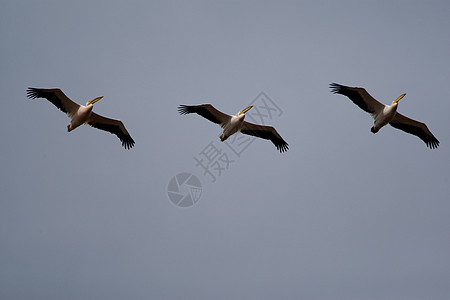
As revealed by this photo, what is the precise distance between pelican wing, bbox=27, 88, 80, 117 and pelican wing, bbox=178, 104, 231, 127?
4.77m

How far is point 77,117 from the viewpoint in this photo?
31.1m

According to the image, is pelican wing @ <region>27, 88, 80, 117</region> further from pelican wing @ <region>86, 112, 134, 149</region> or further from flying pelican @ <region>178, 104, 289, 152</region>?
flying pelican @ <region>178, 104, 289, 152</region>

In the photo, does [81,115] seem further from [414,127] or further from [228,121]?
[414,127]

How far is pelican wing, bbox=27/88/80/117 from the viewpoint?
99.4 ft

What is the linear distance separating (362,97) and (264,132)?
4.80 m

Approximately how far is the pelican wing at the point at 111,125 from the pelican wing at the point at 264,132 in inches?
209

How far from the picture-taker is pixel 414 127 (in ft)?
107

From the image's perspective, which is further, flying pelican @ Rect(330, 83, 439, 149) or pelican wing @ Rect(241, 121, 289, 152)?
pelican wing @ Rect(241, 121, 289, 152)

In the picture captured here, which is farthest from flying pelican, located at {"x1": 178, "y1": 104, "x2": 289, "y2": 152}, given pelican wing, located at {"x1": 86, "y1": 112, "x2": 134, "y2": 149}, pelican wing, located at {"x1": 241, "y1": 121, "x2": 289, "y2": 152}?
pelican wing, located at {"x1": 86, "y1": 112, "x2": 134, "y2": 149}

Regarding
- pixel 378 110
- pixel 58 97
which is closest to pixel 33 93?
pixel 58 97

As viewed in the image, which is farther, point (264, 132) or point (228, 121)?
point (264, 132)

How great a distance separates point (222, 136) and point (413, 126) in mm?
8750

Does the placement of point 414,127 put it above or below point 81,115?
above

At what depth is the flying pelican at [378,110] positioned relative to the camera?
102ft
